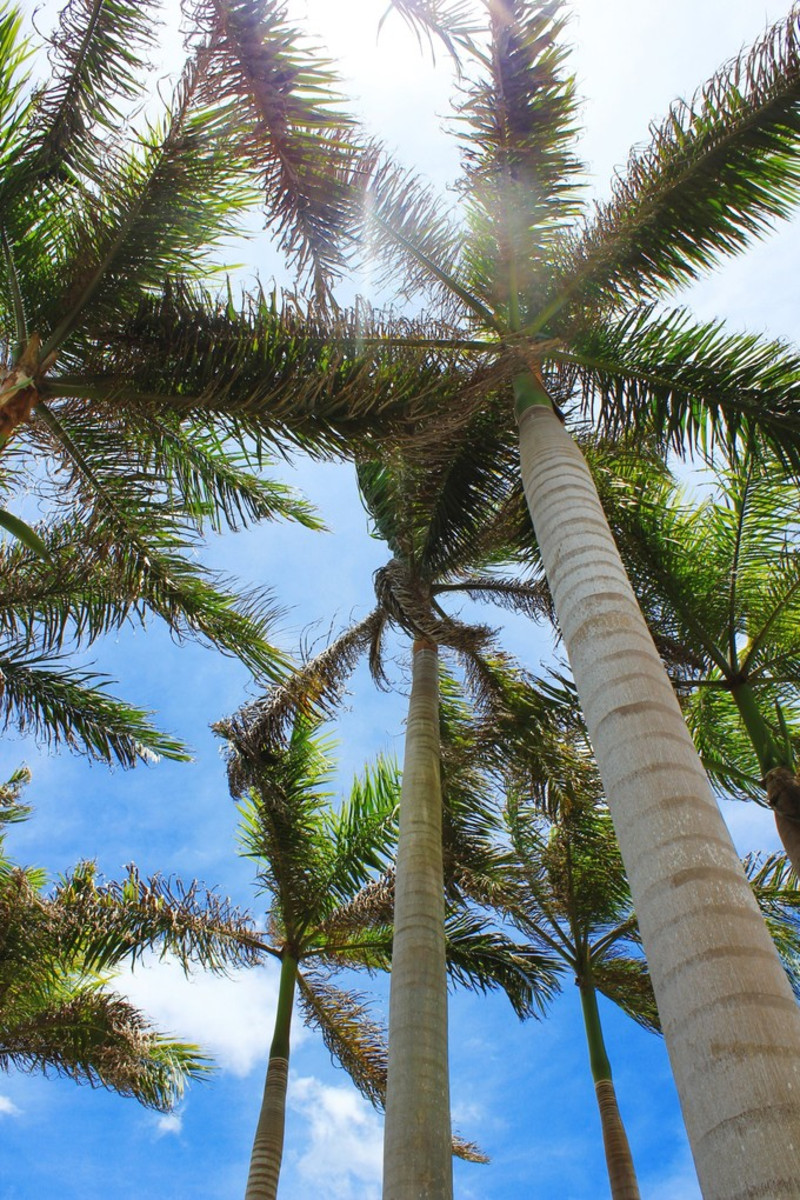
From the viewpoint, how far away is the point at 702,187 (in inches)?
260

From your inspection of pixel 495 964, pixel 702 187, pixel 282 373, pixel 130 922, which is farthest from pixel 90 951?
pixel 702 187

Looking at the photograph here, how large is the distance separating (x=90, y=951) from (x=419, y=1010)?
6269mm

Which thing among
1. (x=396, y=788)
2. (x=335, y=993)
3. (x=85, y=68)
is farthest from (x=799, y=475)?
(x=335, y=993)

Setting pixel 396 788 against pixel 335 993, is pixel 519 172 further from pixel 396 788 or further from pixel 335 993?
pixel 335 993

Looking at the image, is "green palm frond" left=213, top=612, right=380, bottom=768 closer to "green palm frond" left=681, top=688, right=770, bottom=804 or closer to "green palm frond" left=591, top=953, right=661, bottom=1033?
"green palm frond" left=681, top=688, right=770, bottom=804

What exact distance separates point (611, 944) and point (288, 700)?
613 cm

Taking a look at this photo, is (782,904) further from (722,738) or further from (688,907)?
(688,907)

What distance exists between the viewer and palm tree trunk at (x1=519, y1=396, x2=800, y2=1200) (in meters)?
2.46

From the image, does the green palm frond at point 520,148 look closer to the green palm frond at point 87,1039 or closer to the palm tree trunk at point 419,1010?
the palm tree trunk at point 419,1010

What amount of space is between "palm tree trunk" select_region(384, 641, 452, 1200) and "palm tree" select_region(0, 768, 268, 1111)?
14.4 ft

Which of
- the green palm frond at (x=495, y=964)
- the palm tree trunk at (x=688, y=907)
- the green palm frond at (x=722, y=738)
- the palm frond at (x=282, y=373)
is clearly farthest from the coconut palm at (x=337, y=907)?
the palm tree trunk at (x=688, y=907)

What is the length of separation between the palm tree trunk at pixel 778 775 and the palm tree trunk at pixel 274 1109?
6.74m

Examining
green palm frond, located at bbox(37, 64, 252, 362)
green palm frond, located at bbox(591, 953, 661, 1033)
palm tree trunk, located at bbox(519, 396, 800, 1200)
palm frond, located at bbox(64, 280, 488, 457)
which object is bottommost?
palm tree trunk, located at bbox(519, 396, 800, 1200)

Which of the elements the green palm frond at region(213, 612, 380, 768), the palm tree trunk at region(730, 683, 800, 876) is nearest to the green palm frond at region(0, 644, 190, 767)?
the green palm frond at region(213, 612, 380, 768)
